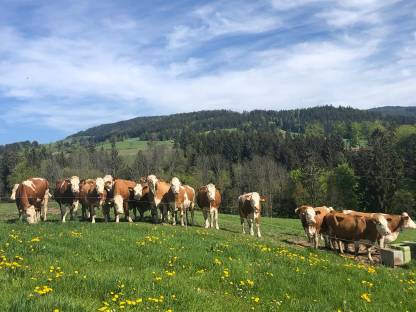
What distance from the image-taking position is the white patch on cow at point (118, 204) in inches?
1047

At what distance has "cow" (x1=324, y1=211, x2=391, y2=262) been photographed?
76.2 ft

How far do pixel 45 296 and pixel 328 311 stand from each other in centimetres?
575

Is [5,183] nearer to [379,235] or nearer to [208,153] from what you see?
[208,153]

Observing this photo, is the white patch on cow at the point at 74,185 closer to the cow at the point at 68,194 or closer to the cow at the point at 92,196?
the cow at the point at 68,194

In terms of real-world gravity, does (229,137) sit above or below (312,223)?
above

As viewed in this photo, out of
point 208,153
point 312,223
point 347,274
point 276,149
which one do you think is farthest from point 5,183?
point 347,274

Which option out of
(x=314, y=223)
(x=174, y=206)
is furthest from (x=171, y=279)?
(x=174, y=206)

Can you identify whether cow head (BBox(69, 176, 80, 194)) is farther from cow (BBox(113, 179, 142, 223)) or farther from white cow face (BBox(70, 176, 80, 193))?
cow (BBox(113, 179, 142, 223))

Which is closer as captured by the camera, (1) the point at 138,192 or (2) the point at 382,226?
(2) the point at 382,226

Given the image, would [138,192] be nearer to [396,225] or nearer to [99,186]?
[99,186]

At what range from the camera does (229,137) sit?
540 feet

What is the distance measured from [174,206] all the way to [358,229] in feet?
35.0

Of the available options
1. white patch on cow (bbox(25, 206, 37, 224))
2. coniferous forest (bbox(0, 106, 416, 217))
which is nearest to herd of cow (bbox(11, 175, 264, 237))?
white patch on cow (bbox(25, 206, 37, 224))

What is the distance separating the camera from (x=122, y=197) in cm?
2753
